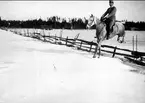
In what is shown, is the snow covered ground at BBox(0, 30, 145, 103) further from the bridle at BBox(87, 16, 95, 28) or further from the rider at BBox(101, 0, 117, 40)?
the bridle at BBox(87, 16, 95, 28)

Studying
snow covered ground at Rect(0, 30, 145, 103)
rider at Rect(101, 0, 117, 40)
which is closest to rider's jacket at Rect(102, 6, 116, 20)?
rider at Rect(101, 0, 117, 40)

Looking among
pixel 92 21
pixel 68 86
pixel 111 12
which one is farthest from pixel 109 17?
pixel 68 86

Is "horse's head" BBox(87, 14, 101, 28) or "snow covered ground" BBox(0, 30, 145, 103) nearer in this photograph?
"snow covered ground" BBox(0, 30, 145, 103)

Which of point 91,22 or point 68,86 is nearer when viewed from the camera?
point 68,86

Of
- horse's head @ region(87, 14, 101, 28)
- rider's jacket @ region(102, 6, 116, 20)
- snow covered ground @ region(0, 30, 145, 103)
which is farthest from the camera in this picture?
horse's head @ region(87, 14, 101, 28)

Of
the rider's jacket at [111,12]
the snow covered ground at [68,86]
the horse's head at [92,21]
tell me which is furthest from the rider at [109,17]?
the snow covered ground at [68,86]

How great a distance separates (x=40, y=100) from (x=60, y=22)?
2370 inches

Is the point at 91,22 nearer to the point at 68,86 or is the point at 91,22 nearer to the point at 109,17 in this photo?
the point at 109,17

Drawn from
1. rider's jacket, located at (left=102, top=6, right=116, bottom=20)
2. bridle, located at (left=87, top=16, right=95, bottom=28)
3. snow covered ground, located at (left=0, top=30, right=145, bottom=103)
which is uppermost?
rider's jacket, located at (left=102, top=6, right=116, bottom=20)

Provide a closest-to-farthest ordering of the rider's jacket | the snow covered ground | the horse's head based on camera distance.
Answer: the snow covered ground, the rider's jacket, the horse's head

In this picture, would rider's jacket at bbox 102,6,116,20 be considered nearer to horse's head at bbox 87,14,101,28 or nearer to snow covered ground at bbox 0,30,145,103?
horse's head at bbox 87,14,101,28

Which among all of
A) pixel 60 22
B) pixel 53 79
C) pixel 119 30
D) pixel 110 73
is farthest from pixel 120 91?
pixel 60 22

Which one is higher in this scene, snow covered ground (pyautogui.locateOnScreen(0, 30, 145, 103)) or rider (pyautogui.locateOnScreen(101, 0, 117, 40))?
rider (pyautogui.locateOnScreen(101, 0, 117, 40))

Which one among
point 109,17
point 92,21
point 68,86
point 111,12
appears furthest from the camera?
point 92,21
